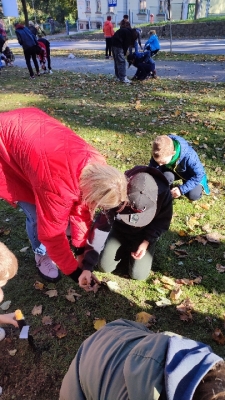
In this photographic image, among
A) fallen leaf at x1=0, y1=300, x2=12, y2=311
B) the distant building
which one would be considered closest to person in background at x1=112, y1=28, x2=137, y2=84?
fallen leaf at x1=0, y1=300, x2=12, y2=311

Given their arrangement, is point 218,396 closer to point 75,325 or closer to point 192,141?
point 75,325

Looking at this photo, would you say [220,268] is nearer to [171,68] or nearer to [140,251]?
[140,251]

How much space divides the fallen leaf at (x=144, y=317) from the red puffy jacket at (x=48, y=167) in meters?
0.69

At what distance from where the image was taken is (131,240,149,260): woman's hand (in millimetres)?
2789

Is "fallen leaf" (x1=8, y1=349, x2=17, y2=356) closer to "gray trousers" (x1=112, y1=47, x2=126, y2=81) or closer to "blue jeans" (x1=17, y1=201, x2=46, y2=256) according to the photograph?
"blue jeans" (x1=17, y1=201, x2=46, y2=256)

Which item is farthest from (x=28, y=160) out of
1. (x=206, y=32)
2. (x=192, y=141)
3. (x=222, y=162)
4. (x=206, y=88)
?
(x=206, y=32)

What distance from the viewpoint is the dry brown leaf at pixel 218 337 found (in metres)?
2.33

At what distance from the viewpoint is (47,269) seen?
2.86 m

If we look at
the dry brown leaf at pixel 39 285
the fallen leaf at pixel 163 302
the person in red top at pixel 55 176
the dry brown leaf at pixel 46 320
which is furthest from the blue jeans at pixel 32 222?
the fallen leaf at pixel 163 302

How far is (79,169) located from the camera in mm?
1865

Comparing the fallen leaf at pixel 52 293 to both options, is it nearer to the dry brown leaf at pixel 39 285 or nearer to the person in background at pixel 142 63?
the dry brown leaf at pixel 39 285

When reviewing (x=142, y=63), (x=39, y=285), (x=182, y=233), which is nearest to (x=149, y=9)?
(x=142, y=63)

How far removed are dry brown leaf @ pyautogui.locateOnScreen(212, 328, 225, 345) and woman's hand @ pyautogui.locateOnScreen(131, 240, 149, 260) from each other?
0.83 m

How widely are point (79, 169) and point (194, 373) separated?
49.7 inches
